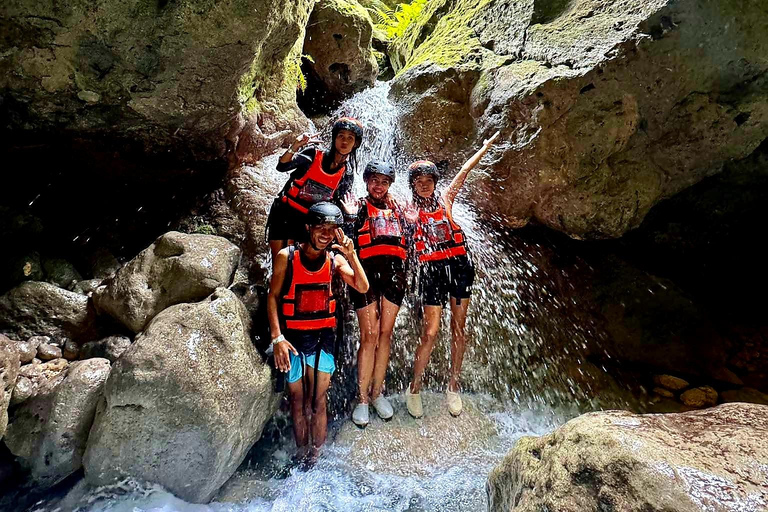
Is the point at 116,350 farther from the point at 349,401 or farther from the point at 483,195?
the point at 483,195

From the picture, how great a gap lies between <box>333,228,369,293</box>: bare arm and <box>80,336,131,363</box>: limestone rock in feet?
8.12

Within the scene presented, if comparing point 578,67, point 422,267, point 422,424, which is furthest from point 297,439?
point 578,67

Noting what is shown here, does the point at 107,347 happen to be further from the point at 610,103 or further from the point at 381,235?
the point at 610,103

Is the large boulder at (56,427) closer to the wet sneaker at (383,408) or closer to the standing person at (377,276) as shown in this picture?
the standing person at (377,276)

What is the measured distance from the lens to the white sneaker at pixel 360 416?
4551 millimetres

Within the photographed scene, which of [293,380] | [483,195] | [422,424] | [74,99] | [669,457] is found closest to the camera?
[669,457]

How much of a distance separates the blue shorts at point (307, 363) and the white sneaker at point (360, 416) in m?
0.87

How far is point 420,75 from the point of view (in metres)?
7.00

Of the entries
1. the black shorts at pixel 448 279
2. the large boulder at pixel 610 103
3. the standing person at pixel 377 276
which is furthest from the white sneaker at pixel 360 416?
the large boulder at pixel 610 103

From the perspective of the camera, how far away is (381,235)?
450 centimetres

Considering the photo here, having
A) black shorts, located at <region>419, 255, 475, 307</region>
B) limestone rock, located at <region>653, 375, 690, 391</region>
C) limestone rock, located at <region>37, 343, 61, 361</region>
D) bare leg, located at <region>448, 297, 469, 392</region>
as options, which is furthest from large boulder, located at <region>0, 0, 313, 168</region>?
limestone rock, located at <region>653, 375, 690, 391</region>

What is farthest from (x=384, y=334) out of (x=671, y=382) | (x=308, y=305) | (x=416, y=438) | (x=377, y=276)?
(x=671, y=382)

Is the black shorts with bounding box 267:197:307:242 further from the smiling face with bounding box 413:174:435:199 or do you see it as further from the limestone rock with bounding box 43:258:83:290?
the limestone rock with bounding box 43:258:83:290

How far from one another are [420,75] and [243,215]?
4113 millimetres
